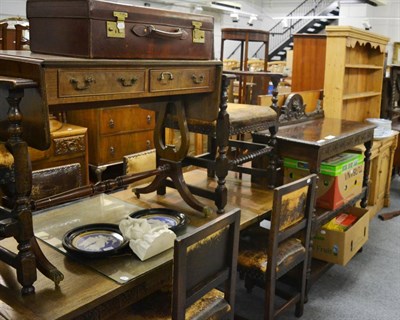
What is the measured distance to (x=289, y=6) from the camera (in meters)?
16.3

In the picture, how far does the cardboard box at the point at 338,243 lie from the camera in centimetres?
307

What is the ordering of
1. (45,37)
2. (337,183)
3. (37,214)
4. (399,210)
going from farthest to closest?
(399,210)
(337,183)
(37,214)
(45,37)

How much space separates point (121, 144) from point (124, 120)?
25cm

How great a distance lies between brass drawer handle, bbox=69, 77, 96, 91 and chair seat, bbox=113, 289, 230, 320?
902mm

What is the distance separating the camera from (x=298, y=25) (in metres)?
15.3

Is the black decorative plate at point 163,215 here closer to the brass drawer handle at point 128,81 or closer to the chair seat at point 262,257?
the chair seat at point 262,257

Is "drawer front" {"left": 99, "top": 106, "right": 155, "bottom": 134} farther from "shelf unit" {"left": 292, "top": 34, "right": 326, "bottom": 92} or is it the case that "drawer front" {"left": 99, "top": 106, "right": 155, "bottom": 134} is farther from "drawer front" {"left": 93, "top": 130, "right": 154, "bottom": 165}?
"shelf unit" {"left": 292, "top": 34, "right": 326, "bottom": 92}

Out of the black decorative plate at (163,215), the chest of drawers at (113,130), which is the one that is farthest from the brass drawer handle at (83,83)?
the chest of drawers at (113,130)

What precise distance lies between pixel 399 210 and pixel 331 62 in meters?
1.76

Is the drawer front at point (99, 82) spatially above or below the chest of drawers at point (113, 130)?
above

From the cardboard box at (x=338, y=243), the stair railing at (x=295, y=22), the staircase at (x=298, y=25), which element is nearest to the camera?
the cardboard box at (x=338, y=243)

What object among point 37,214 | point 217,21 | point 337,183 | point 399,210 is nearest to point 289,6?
point 217,21

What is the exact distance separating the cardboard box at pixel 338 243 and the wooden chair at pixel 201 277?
1.42m

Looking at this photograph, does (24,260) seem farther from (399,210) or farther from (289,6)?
(289,6)
